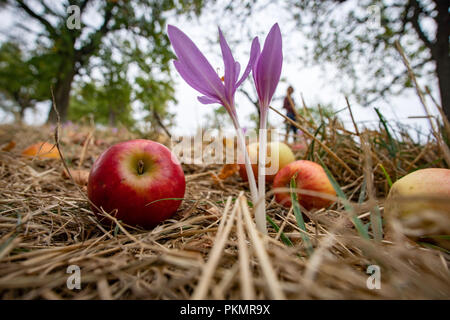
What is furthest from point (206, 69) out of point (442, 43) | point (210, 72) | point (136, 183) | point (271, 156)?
point (442, 43)

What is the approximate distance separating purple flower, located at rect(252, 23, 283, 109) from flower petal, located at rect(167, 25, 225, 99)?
0.09 metres

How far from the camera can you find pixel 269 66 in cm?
51

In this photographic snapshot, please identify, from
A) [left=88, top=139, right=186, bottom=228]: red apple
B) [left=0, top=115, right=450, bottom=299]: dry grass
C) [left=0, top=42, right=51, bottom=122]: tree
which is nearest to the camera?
[left=0, top=115, right=450, bottom=299]: dry grass

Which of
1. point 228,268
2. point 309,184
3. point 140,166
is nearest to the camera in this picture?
point 228,268

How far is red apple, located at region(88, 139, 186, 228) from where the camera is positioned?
60 cm

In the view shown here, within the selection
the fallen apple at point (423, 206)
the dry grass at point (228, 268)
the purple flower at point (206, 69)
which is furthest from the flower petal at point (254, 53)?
the fallen apple at point (423, 206)

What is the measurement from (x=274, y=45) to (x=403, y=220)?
53cm

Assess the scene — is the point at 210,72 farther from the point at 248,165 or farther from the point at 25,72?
the point at 25,72

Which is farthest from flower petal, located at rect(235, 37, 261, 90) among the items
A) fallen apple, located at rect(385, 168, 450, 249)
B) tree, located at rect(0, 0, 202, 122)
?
tree, located at rect(0, 0, 202, 122)

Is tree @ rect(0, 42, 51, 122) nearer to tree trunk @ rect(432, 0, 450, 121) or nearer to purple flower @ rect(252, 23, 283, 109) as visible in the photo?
purple flower @ rect(252, 23, 283, 109)

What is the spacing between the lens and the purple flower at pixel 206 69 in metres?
0.51

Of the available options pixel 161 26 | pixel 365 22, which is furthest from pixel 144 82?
pixel 365 22

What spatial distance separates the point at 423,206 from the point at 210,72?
0.60 meters
